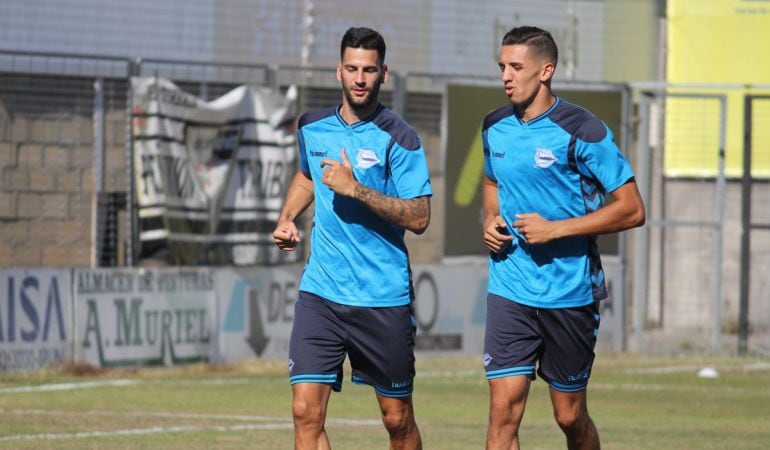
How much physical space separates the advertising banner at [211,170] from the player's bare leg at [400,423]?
8498mm

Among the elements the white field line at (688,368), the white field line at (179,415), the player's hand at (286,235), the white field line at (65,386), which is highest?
the player's hand at (286,235)

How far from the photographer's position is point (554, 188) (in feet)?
25.8

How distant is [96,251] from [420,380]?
11.2 feet

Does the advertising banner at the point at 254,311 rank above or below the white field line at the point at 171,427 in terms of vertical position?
above

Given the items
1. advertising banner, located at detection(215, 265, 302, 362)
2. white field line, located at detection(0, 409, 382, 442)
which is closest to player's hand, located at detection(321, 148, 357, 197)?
white field line, located at detection(0, 409, 382, 442)

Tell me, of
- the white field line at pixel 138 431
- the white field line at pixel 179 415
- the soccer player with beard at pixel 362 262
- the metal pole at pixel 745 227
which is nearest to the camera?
the soccer player with beard at pixel 362 262

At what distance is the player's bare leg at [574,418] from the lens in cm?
797

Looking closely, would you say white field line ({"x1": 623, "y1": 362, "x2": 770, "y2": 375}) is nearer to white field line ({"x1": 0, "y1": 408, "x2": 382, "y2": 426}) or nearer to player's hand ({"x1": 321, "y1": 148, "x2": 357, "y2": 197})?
white field line ({"x1": 0, "y1": 408, "x2": 382, "y2": 426})

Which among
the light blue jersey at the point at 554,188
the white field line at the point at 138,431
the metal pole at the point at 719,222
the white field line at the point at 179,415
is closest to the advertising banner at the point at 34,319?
the white field line at the point at 179,415

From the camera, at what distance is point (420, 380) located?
1561 centimetres

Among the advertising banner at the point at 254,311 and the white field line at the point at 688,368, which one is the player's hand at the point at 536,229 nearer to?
the advertising banner at the point at 254,311

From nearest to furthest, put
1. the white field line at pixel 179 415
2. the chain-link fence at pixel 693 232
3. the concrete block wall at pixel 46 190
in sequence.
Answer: the white field line at pixel 179 415 → the concrete block wall at pixel 46 190 → the chain-link fence at pixel 693 232

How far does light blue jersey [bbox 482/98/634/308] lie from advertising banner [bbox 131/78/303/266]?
8.31m

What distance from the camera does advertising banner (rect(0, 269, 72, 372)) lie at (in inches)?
580
